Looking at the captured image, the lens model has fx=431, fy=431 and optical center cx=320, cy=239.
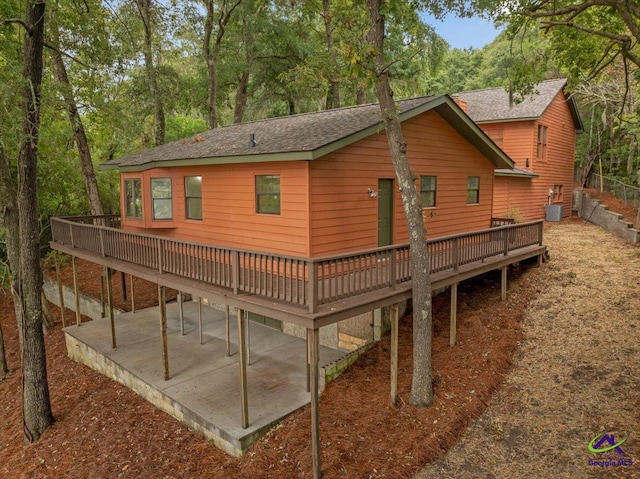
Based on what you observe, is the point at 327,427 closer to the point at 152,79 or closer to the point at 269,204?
the point at 269,204

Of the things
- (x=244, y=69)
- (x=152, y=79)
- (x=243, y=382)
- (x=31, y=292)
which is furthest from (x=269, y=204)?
(x=244, y=69)

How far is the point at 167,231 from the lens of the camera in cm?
1353

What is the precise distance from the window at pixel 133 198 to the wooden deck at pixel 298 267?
1.83 metres

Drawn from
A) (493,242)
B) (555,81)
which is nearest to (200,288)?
(493,242)

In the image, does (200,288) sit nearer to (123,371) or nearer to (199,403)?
(199,403)

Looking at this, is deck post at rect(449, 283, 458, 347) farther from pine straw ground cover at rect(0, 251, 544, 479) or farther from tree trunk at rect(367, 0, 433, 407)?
tree trunk at rect(367, 0, 433, 407)

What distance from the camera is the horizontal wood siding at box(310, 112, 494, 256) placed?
9.47m

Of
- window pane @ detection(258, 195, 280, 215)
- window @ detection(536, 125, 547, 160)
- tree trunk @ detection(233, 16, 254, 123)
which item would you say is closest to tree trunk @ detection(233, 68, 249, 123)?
tree trunk @ detection(233, 16, 254, 123)

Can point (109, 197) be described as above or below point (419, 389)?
above

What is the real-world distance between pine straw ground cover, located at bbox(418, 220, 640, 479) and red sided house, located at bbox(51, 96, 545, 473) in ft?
5.51

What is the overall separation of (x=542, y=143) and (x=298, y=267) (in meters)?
19.3

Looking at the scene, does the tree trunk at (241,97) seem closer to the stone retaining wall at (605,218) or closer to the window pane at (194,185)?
the window pane at (194,185)

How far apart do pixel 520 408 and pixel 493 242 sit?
15.9 ft

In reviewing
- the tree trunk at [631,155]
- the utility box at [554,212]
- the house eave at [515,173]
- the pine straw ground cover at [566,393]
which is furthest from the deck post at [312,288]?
the tree trunk at [631,155]
